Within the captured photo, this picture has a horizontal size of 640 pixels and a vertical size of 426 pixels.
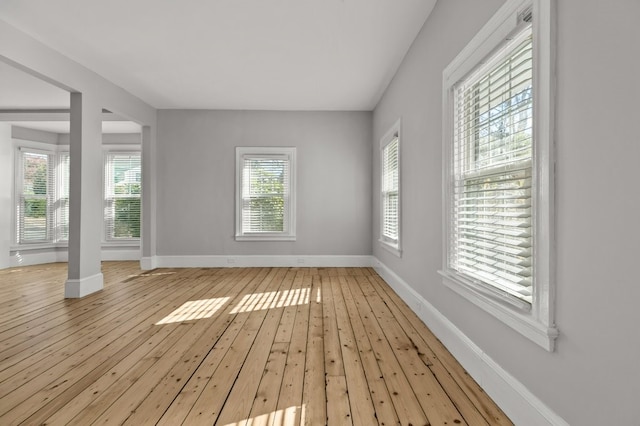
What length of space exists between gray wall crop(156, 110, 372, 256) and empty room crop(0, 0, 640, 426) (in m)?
0.04

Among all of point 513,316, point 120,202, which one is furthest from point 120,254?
point 513,316

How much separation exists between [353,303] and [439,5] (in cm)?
303

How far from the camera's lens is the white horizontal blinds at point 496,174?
5.73ft

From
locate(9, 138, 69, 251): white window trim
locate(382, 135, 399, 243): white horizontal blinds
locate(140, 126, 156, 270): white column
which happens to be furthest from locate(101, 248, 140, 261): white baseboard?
locate(382, 135, 399, 243): white horizontal blinds

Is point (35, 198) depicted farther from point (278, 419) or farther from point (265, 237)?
point (278, 419)

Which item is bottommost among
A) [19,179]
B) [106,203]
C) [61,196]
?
[106,203]

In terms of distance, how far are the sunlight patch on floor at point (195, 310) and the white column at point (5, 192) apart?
16.3 feet

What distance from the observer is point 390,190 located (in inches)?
201

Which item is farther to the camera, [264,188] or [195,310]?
[264,188]

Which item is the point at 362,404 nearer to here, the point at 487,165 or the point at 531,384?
the point at 531,384

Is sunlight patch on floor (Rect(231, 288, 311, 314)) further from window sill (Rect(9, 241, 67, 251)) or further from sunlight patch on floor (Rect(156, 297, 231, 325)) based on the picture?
window sill (Rect(9, 241, 67, 251))

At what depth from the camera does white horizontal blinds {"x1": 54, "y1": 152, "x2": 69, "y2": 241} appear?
7570 mm

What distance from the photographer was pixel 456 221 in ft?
8.74

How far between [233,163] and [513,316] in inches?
216
